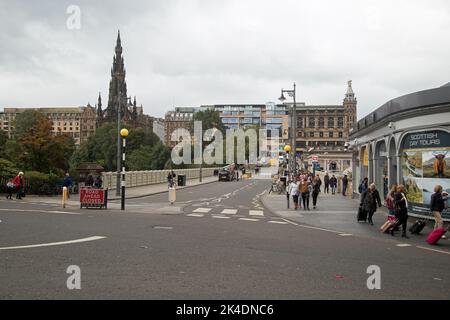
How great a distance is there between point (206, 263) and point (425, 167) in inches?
495

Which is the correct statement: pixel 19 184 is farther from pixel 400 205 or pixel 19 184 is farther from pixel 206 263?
pixel 400 205

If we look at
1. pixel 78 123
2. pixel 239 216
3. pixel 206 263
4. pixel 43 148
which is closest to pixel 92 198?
pixel 239 216

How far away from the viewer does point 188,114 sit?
19775cm

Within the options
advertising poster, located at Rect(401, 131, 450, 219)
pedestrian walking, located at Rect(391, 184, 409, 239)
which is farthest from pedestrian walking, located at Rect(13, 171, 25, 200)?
advertising poster, located at Rect(401, 131, 450, 219)

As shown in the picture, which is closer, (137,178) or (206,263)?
(206,263)

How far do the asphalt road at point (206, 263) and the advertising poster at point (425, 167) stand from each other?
17.9 feet

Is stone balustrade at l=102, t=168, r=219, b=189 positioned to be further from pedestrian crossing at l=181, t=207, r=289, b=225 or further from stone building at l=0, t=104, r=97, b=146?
stone building at l=0, t=104, r=97, b=146

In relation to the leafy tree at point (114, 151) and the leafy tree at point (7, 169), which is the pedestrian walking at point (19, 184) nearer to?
the leafy tree at point (7, 169)

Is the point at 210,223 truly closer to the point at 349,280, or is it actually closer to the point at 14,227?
the point at 14,227

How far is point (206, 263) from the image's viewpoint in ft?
29.0

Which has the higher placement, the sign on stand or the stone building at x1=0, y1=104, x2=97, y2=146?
the stone building at x1=0, y1=104, x2=97, y2=146

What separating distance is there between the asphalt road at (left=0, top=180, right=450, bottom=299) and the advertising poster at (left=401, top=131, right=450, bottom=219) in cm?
545

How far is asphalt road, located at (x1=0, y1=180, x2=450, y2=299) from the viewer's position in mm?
6742
